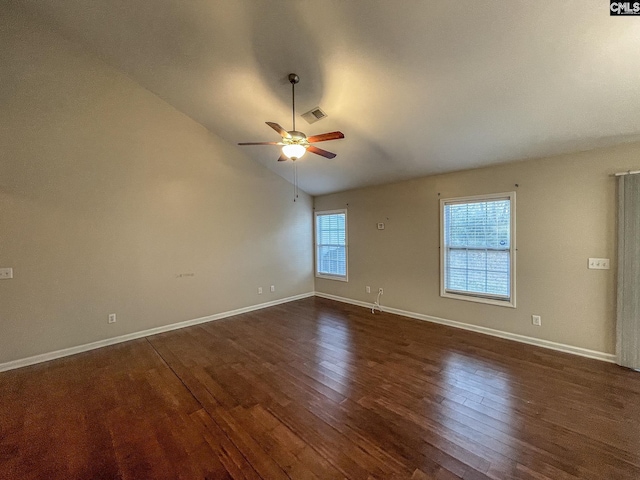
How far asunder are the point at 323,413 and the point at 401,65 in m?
3.23

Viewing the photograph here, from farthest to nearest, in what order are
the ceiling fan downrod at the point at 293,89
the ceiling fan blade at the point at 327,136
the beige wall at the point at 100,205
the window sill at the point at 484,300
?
1. the window sill at the point at 484,300
2. the beige wall at the point at 100,205
3. the ceiling fan downrod at the point at 293,89
4. the ceiling fan blade at the point at 327,136

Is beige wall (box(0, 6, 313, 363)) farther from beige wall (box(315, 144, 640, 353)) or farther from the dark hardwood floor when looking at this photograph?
beige wall (box(315, 144, 640, 353))

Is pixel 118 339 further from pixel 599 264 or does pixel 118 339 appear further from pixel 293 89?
pixel 599 264

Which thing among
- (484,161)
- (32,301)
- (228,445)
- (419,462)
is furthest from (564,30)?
(32,301)

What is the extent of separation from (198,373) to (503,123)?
4.36 m

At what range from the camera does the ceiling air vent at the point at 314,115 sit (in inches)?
130

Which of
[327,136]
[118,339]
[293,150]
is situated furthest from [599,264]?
[118,339]

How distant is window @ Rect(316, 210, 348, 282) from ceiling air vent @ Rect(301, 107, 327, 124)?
2494mm

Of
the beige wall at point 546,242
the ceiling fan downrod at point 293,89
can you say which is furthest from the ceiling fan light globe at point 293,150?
the beige wall at point 546,242

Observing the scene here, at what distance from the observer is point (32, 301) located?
3.17 m

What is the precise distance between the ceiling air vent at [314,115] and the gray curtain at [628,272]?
3415mm

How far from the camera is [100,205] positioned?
361 cm

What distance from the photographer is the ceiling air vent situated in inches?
130

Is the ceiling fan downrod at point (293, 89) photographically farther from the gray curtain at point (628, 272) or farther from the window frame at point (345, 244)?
the gray curtain at point (628, 272)
